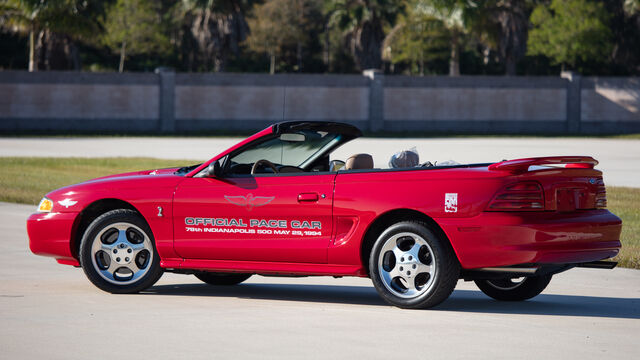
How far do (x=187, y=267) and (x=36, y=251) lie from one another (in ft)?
4.77

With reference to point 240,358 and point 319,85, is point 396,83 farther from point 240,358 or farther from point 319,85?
point 240,358

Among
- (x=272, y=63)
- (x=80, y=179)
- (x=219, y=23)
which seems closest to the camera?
(x=80, y=179)

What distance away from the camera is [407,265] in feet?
25.1

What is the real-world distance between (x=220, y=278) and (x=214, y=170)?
148cm

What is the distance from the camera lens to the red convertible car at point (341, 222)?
7.38m

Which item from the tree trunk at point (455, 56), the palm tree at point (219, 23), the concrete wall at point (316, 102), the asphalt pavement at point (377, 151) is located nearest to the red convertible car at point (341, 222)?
the asphalt pavement at point (377, 151)

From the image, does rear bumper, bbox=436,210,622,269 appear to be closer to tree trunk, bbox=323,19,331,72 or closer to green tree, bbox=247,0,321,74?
green tree, bbox=247,0,321,74

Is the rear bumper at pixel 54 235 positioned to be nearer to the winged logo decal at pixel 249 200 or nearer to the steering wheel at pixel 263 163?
the winged logo decal at pixel 249 200

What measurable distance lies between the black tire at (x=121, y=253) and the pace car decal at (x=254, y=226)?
1.44 ft

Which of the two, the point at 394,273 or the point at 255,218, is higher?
the point at 255,218

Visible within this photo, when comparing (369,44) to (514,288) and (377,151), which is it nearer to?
(377,151)

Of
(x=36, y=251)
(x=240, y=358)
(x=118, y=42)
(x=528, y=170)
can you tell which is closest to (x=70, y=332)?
(x=240, y=358)

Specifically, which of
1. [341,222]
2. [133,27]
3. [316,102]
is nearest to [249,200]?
[341,222]

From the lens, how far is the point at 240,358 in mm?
6121
